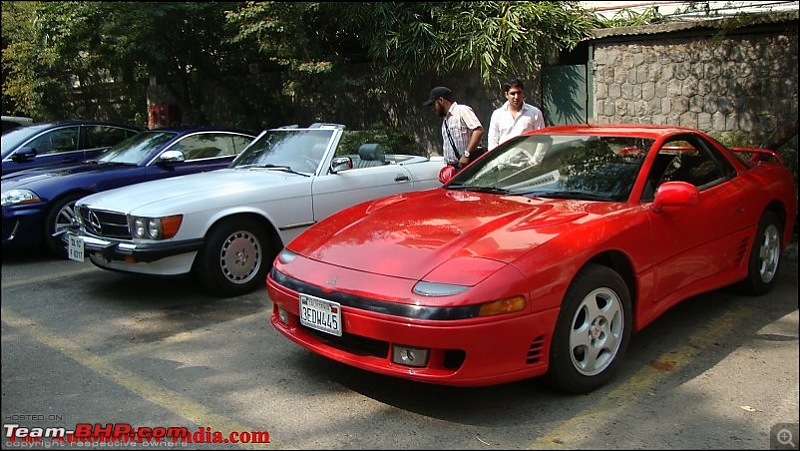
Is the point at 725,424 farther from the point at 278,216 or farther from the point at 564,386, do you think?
the point at 278,216

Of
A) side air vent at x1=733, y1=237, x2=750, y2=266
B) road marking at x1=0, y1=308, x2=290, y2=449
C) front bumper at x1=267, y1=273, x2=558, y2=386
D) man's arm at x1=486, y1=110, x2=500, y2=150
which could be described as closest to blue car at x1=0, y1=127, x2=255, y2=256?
road marking at x1=0, y1=308, x2=290, y2=449

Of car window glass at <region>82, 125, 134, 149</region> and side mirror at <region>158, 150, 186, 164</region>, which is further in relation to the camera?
car window glass at <region>82, 125, 134, 149</region>

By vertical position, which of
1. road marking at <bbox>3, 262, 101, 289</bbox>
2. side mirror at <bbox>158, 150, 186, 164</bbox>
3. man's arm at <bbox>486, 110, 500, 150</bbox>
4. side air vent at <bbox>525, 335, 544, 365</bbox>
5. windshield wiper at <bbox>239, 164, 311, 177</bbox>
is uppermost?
man's arm at <bbox>486, 110, 500, 150</bbox>

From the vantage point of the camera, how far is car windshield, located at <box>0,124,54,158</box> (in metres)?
9.07

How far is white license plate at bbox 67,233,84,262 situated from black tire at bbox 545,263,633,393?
394 centimetres

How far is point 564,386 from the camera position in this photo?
12.1ft

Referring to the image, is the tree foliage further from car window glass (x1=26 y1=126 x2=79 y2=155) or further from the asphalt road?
the asphalt road

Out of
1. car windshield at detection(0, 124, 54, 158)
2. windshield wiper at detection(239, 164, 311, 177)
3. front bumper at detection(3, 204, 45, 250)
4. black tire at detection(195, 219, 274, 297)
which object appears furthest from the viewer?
car windshield at detection(0, 124, 54, 158)

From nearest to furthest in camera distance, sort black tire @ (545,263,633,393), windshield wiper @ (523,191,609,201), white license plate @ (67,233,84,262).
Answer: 1. black tire @ (545,263,633,393)
2. windshield wiper @ (523,191,609,201)
3. white license plate @ (67,233,84,262)

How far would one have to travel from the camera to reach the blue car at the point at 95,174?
23.5ft

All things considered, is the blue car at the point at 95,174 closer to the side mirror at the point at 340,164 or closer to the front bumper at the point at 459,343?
the side mirror at the point at 340,164

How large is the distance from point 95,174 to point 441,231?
16.5 ft

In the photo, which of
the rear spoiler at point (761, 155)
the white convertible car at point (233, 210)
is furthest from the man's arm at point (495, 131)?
the rear spoiler at point (761, 155)

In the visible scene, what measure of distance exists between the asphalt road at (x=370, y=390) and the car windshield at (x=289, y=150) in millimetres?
1643
